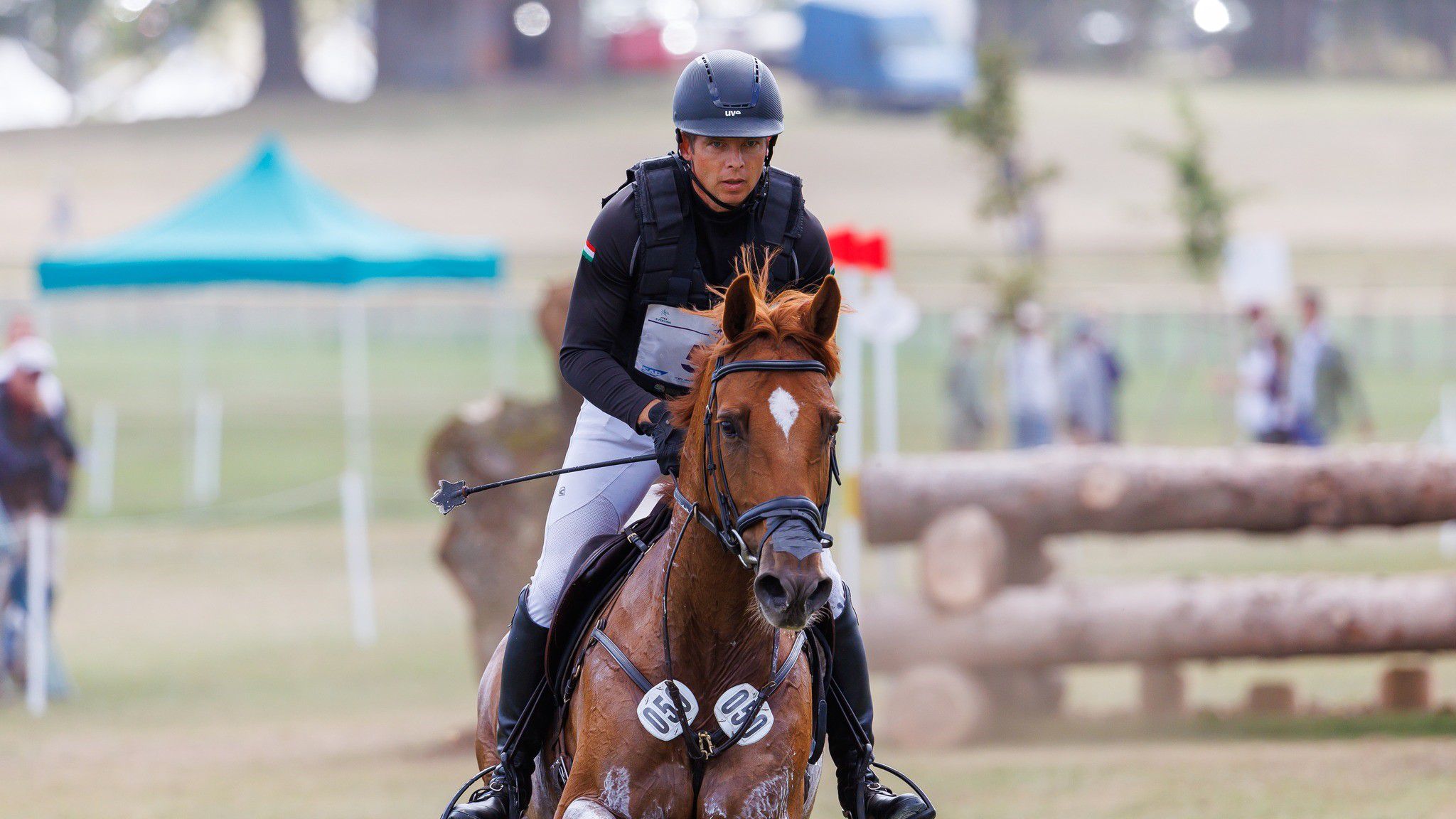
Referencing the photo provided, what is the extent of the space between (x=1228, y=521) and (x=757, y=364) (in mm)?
7842

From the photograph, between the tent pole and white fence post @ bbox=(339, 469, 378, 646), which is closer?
white fence post @ bbox=(339, 469, 378, 646)

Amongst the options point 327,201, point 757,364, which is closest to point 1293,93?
point 327,201

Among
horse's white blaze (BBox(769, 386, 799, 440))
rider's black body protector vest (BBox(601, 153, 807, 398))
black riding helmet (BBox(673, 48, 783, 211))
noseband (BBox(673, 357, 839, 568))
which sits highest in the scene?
black riding helmet (BBox(673, 48, 783, 211))

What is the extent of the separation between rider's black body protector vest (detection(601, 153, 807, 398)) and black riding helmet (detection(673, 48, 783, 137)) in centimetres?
15

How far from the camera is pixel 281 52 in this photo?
234ft

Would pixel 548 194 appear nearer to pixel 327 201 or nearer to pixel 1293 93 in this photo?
pixel 1293 93

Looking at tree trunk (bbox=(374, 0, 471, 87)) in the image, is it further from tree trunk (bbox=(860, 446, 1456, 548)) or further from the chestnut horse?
the chestnut horse

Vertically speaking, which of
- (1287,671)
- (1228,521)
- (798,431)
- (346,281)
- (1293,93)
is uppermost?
(1293,93)

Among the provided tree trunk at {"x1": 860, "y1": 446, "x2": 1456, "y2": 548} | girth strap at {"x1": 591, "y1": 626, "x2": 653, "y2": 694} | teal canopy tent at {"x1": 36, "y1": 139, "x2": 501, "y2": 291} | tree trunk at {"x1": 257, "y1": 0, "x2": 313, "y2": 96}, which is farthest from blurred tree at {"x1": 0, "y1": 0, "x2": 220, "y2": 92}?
girth strap at {"x1": 591, "y1": 626, "x2": 653, "y2": 694}

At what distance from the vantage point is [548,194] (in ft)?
181

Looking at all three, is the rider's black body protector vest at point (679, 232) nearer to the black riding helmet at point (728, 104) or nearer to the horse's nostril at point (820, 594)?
the black riding helmet at point (728, 104)

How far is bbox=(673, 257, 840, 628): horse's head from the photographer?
3.66m

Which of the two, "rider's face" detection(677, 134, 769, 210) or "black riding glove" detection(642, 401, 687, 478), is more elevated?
"rider's face" detection(677, 134, 769, 210)

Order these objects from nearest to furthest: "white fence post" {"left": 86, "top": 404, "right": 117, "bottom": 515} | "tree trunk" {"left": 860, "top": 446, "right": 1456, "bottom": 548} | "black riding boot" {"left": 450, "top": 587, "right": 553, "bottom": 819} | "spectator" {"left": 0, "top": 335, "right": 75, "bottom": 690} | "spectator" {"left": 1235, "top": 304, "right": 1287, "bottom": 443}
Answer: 1. "black riding boot" {"left": 450, "top": 587, "right": 553, "bottom": 819}
2. "tree trunk" {"left": 860, "top": 446, "right": 1456, "bottom": 548}
3. "spectator" {"left": 0, "top": 335, "right": 75, "bottom": 690}
4. "spectator" {"left": 1235, "top": 304, "right": 1287, "bottom": 443}
5. "white fence post" {"left": 86, "top": 404, "right": 117, "bottom": 515}
